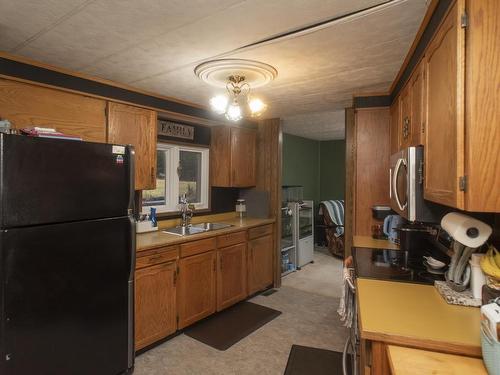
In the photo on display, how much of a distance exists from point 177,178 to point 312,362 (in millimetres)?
2335

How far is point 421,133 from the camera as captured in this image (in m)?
1.69

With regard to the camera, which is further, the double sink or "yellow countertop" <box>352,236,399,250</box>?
the double sink

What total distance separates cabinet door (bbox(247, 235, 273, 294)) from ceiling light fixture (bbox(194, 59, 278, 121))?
1832 mm

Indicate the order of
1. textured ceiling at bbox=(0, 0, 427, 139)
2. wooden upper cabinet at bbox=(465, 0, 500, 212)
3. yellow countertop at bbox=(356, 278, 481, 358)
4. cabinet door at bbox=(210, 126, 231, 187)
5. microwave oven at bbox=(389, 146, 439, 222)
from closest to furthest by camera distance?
1. wooden upper cabinet at bbox=(465, 0, 500, 212)
2. yellow countertop at bbox=(356, 278, 481, 358)
3. textured ceiling at bbox=(0, 0, 427, 139)
4. microwave oven at bbox=(389, 146, 439, 222)
5. cabinet door at bbox=(210, 126, 231, 187)

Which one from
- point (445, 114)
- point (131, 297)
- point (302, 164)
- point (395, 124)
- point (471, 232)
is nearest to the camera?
point (445, 114)

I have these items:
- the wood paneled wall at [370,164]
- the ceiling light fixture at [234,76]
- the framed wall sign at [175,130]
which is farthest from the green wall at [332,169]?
the ceiling light fixture at [234,76]

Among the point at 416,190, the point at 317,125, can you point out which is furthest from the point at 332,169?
the point at 416,190

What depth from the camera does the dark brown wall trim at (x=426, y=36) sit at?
137cm

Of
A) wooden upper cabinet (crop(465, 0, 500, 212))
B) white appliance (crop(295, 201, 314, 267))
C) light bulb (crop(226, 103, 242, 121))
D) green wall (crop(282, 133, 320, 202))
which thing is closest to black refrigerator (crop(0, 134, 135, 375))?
light bulb (crop(226, 103, 242, 121))

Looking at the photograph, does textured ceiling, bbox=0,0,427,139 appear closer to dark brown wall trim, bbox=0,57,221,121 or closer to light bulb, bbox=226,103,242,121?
dark brown wall trim, bbox=0,57,221,121

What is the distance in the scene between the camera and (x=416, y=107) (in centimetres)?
187

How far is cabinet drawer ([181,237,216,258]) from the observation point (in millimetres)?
2834

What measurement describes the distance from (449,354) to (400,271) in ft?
2.80

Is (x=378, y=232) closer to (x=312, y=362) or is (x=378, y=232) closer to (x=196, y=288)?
(x=312, y=362)
